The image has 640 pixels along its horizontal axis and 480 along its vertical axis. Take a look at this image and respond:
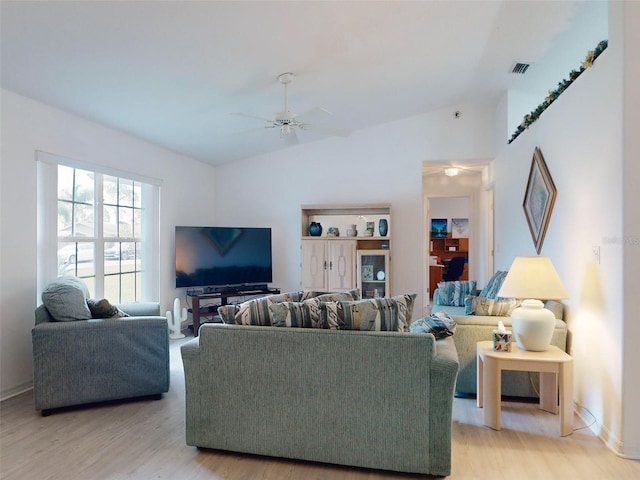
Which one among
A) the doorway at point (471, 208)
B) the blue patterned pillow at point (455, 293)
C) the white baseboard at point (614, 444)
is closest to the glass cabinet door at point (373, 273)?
the doorway at point (471, 208)

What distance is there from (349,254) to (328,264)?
0.32m

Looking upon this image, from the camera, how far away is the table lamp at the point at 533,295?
2.79 metres

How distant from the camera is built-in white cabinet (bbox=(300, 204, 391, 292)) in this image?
18.5 ft

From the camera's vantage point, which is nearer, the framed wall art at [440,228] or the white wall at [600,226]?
the white wall at [600,226]

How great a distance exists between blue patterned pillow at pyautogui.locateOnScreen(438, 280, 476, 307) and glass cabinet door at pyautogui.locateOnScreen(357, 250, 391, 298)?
0.90 metres

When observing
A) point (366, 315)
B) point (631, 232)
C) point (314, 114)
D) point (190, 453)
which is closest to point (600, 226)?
point (631, 232)

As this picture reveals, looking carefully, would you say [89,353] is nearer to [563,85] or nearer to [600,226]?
[600,226]

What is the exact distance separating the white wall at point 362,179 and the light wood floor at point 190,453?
3.18 meters

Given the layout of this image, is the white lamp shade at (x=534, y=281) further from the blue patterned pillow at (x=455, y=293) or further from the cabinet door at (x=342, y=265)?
the cabinet door at (x=342, y=265)

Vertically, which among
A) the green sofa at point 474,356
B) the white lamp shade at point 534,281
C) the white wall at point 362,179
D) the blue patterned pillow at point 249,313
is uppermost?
the white wall at point 362,179

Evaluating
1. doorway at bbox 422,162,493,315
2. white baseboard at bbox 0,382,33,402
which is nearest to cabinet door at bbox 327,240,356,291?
doorway at bbox 422,162,493,315

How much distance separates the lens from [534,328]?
2.79m

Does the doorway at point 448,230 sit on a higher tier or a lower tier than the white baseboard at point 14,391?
higher

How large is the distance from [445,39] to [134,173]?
135 inches
